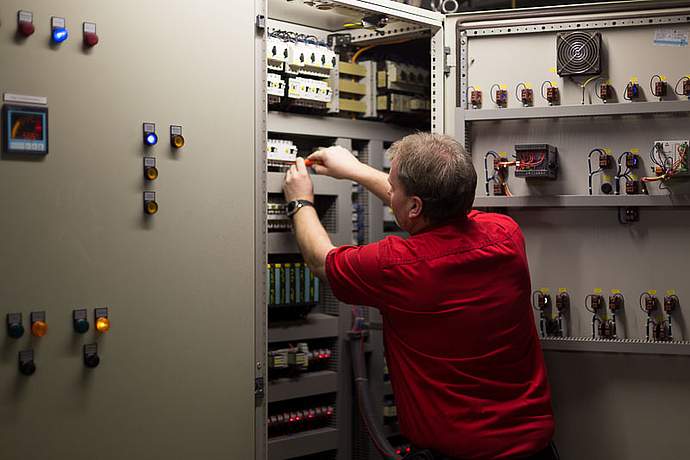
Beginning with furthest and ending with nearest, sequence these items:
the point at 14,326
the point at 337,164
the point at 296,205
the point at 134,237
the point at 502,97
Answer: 1. the point at 502,97
2. the point at 337,164
3. the point at 296,205
4. the point at 134,237
5. the point at 14,326

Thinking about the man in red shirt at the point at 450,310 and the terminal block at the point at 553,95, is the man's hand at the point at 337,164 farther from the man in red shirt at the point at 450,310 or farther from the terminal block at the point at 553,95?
the terminal block at the point at 553,95

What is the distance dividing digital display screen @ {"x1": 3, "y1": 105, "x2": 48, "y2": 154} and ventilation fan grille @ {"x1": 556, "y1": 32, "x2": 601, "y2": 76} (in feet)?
5.71

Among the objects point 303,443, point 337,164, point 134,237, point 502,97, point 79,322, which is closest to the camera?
point 79,322

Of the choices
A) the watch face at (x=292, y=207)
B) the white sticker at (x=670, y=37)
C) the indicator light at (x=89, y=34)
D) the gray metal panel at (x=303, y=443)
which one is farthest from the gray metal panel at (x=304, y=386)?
the white sticker at (x=670, y=37)

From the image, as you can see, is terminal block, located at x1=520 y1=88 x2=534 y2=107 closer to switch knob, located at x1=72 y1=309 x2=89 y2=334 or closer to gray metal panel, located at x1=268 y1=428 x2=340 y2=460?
gray metal panel, located at x1=268 y1=428 x2=340 y2=460

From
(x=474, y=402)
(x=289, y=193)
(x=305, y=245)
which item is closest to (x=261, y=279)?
(x=305, y=245)

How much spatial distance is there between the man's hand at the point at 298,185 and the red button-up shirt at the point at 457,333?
442 mm

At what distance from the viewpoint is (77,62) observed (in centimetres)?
203

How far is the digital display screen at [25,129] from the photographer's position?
1.91 m

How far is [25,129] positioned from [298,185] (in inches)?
37.5

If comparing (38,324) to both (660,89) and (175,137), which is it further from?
(660,89)

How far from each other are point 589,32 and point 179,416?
190 centimetres

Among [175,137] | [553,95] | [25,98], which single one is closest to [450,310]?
[175,137]

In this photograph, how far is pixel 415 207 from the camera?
2215mm
